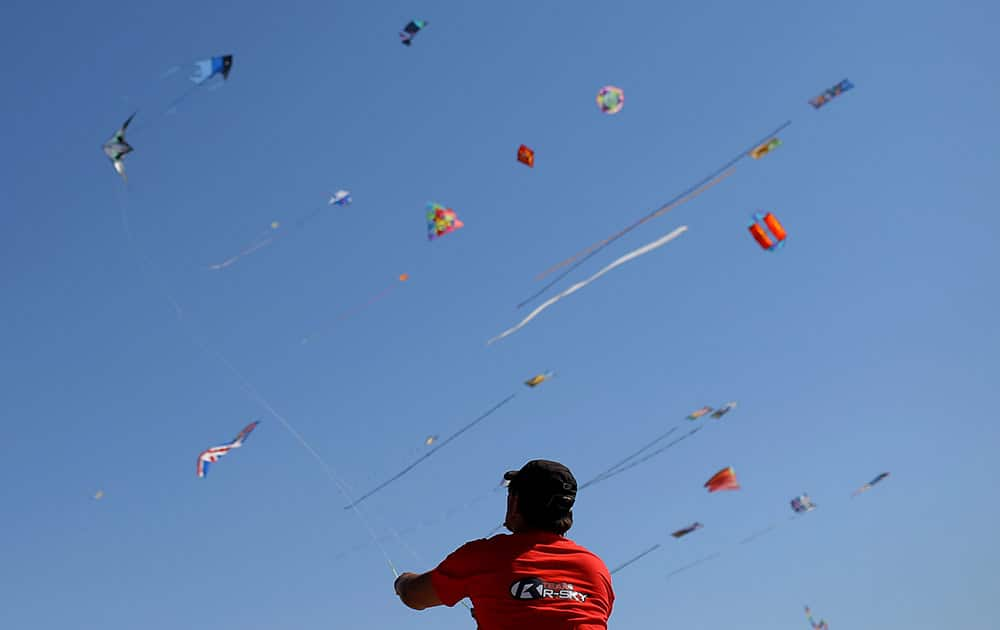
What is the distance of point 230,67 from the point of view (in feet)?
54.7

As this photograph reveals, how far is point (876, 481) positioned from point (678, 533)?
26.4 feet

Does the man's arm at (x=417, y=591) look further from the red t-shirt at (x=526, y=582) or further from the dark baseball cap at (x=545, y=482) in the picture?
the dark baseball cap at (x=545, y=482)

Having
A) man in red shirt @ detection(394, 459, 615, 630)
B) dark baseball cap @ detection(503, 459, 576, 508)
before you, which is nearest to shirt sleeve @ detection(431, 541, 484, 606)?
man in red shirt @ detection(394, 459, 615, 630)

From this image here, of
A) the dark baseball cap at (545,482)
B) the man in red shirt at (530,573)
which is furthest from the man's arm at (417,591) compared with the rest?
the dark baseball cap at (545,482)

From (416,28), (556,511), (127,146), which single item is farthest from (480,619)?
(416,28)

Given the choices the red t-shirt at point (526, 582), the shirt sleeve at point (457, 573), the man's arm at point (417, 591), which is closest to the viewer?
the red t-shirt at point (526, 582)

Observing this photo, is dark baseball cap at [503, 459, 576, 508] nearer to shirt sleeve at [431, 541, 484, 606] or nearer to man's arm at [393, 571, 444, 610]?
shirt sleeve at [431, 541, 484, 606]

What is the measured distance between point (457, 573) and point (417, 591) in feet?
0.75

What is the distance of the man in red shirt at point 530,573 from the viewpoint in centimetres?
379

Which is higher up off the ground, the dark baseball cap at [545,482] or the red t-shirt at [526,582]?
the dark baseball cap at [545,482]

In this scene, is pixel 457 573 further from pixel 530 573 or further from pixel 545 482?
pixel 545 482

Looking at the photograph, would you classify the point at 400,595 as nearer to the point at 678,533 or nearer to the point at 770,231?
the point at 770,231

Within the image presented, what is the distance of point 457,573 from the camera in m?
3.90

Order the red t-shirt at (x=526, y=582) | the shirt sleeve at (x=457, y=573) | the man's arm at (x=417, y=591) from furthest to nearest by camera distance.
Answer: the man's arm at (x=417, y=591) → the shirt sleeve at (x=457, y=573) → the red t-shirt at (x=526, y=582)
